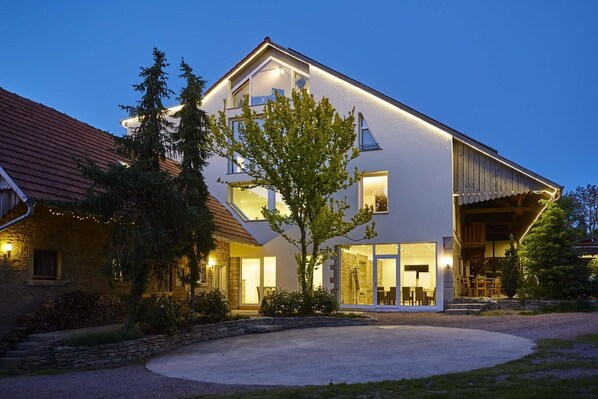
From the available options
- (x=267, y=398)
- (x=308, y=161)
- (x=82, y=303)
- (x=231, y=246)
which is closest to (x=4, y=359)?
(x=82, y=303)

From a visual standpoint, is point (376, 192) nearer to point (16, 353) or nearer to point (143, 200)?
point (143, 200)

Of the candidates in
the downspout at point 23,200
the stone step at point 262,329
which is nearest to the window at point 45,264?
the downspout at point 23,200

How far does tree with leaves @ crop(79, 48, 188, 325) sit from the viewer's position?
42.7 feet

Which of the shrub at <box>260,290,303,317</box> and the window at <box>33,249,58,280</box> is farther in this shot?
the shrub at <box>260,290,303,317</box>

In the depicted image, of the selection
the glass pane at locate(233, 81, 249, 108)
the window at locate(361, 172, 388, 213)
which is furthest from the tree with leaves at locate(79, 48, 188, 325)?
the glass pane at locate(233, 81, 249, 108)

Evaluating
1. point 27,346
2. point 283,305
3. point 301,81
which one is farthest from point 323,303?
point 301,81

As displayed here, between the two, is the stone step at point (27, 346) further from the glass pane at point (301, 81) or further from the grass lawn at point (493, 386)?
the glass pane at point (301, 81)

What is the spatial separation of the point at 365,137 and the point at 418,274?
5608 millimetres

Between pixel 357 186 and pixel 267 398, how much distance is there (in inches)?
664

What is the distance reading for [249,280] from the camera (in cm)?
2530

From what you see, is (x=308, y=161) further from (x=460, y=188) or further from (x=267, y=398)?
(x=267, y=398)

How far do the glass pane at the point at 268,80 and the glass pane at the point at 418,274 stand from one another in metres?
8.25

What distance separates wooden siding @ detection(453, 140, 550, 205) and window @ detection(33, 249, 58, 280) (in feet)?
47.1

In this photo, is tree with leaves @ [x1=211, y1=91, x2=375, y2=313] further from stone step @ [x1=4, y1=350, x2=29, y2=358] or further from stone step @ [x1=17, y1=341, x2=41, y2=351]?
stone step @ [x1=4, y1=350, x2=29, y2=358]
